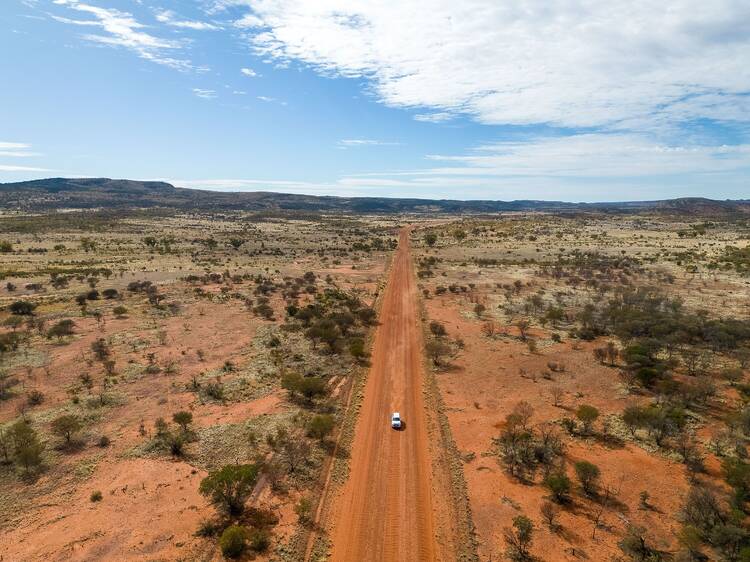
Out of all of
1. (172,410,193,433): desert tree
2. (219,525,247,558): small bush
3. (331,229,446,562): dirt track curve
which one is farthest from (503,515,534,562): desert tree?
(172,410,193,433): desert tree

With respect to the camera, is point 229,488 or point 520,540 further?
point 229,488

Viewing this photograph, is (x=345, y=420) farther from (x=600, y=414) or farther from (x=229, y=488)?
(x=600, y=414)

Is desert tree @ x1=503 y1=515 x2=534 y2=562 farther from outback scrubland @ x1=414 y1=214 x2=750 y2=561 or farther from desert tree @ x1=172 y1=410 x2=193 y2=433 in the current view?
desert tree @ x1=172 y1=410 x2=193 y2=433

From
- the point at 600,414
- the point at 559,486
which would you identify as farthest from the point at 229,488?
the point at 600,414

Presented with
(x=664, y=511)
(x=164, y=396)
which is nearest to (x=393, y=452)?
(x=664, y=511)

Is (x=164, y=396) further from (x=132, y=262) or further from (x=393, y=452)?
(x=132, y=262)
